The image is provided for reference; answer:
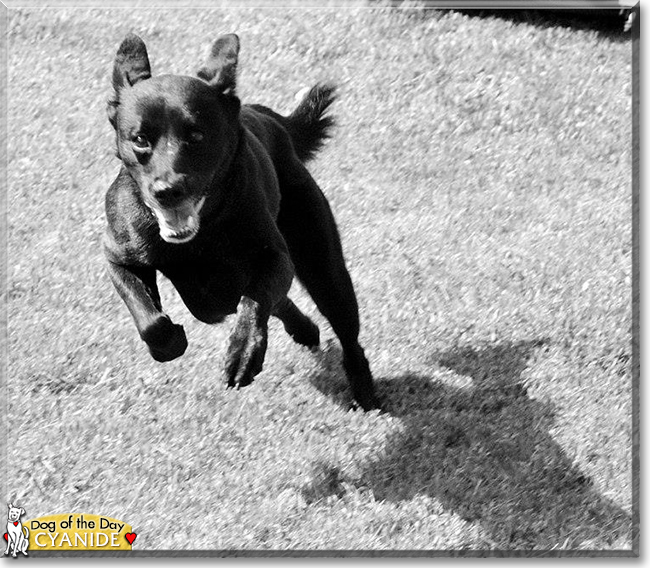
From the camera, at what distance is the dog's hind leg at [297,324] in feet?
18.5

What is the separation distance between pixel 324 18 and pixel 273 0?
47 centimetres

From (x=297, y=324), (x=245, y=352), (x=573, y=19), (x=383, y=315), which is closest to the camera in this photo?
(x=245, y=352)

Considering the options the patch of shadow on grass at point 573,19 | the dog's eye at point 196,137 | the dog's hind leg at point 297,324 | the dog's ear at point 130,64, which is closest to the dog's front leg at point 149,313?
the dog's eye at point 196,137

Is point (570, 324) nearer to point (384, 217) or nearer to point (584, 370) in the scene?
point (584, 370)

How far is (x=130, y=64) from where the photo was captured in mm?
4359

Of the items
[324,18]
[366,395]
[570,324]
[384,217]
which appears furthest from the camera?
[324,18]

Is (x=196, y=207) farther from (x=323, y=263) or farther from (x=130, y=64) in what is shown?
(x=323, y=263)

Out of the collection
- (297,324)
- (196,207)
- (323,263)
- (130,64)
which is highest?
(130,64)

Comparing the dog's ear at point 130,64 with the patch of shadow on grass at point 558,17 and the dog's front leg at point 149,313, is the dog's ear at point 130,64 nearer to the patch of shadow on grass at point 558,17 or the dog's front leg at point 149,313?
the dog's front leg at point 149,313

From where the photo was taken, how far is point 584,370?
579cm

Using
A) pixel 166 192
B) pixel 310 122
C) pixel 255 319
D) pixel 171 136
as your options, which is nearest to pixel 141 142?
pixel 171 136

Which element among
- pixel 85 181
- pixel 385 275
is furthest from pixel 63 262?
pixel 385 275

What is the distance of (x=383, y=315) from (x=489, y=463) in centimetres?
124

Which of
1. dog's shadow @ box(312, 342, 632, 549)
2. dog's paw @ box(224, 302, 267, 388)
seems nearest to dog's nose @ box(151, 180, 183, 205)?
dog's paw @ box(224, 302, 267, 388)
